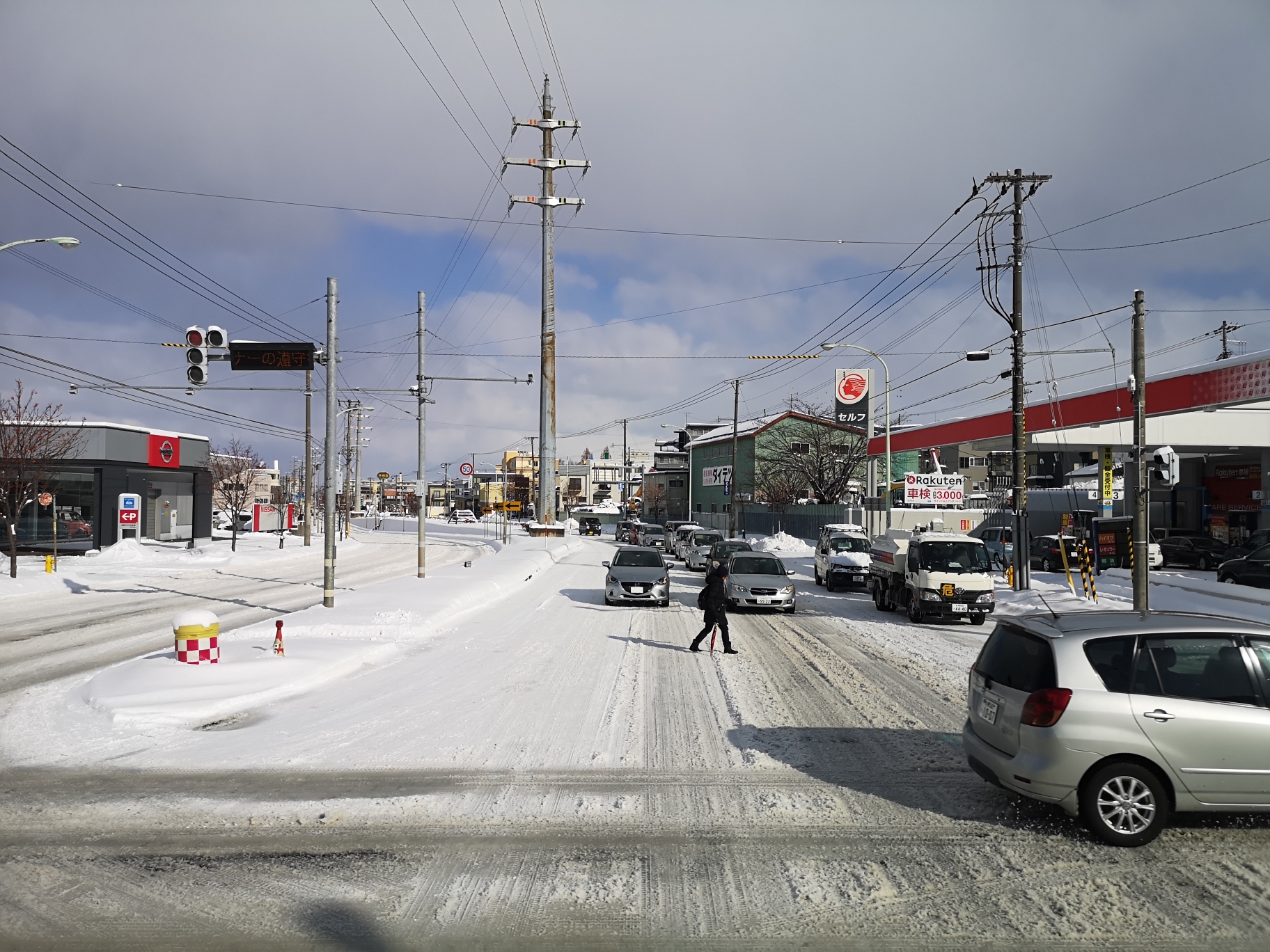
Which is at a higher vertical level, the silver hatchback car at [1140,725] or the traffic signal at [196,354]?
the traffic signal at [196,354]

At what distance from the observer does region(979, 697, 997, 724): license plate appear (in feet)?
22.1

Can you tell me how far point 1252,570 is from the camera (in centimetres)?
2628

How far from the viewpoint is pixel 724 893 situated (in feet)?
17.6

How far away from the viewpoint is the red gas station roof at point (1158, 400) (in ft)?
68.5

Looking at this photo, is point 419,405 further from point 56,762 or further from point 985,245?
point 56,762

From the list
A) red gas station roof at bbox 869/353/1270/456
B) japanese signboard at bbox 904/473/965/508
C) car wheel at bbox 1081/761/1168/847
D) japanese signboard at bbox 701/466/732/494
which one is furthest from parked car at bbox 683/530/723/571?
japanese signboard at bbox 701/466/732/494

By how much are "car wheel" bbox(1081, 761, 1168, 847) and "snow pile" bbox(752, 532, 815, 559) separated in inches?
1585

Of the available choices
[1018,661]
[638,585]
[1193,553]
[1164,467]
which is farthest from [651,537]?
[1018,661]

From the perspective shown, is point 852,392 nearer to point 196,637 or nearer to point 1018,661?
point 196,637

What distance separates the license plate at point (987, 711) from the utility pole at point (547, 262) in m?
45.0

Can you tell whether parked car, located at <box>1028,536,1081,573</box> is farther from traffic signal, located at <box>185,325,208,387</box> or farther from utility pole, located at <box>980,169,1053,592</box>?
traffic signal, located at <box>185,325,208,387</box>

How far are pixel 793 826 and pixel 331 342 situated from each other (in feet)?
49.2

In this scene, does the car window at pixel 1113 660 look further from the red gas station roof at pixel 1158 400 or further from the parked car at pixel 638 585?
the red gas station roof at pixel 1158 400

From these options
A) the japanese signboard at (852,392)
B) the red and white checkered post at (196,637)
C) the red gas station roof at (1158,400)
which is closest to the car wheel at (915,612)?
the red gas station roof at (1158,400)
